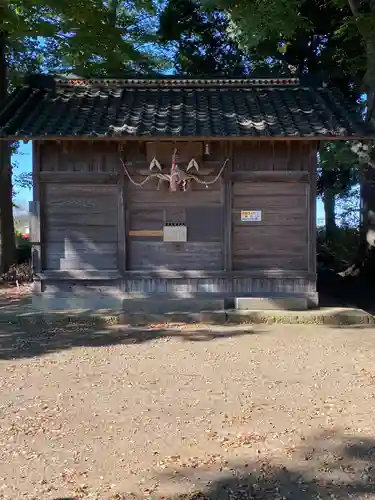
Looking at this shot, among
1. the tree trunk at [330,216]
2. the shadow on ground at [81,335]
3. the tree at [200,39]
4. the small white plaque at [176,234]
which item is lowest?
the shadow on ground at [81,335]

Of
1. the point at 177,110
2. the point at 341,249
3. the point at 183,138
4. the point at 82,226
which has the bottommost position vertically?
the point at 341,249

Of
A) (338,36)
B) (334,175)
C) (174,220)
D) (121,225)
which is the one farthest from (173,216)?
(334,175)

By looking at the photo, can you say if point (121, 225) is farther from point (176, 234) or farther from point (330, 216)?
point (330, 216)

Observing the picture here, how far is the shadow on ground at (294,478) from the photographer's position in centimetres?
328

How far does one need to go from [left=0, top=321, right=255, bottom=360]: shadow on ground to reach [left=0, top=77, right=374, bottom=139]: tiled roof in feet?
9.76

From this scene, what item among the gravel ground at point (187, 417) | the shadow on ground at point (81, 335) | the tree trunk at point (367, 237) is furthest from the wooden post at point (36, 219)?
the tree trunk at point (367, 237)

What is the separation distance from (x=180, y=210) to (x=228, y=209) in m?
0.82

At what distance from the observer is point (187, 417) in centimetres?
463

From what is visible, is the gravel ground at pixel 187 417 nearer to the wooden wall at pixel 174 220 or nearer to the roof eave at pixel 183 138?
the wooden wall at pixel 174 220

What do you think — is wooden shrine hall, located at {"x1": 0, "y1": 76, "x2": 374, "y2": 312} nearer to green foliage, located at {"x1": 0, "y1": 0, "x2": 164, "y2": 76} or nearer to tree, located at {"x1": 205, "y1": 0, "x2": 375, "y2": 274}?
tree, located at {"x1": 205, "y1": 0, "x2": 375, "y2": 274}

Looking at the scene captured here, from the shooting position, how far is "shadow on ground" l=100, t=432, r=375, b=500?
3.28 meters

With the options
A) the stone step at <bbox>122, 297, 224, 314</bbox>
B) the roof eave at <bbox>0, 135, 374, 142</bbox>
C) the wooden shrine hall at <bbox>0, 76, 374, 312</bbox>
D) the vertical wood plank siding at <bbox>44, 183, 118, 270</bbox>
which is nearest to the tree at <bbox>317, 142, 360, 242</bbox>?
the wooden shrine hall at <bbox>0, 76, 374, 312</bbox>

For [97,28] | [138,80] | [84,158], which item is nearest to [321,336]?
[84,158]

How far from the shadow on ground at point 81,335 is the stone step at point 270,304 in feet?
2.02
